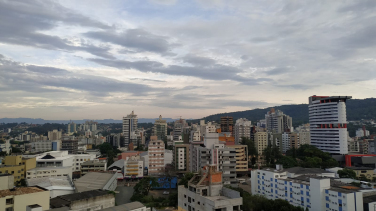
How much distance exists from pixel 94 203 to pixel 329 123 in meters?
49.8

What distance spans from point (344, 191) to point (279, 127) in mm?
74667

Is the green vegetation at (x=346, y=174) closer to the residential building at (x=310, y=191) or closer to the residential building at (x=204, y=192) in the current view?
Result: the residential building at (x=310, y=191)

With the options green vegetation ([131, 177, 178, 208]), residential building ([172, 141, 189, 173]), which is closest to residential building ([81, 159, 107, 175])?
residential building ([172, 141, 189, 173])

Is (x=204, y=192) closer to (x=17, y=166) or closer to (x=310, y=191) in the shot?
(x=310, y=191)

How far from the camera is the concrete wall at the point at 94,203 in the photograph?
55.8 ft

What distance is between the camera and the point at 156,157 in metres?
38.7

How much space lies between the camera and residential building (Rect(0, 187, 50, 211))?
1473 cm

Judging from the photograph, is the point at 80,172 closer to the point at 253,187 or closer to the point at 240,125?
the point at 253,187

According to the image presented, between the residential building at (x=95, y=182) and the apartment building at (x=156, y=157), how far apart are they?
23.4 feet

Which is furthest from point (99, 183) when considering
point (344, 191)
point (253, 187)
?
point (344, 191)

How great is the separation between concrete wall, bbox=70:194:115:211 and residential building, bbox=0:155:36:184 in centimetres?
1829

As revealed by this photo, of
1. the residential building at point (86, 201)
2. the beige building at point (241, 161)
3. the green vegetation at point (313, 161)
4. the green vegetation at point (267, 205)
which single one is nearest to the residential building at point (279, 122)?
the green vegetation at point (313, 161)

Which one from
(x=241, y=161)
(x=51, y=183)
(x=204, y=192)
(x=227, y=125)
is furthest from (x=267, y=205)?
A: (x=227, y=125)

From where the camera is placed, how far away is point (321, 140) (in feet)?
176
